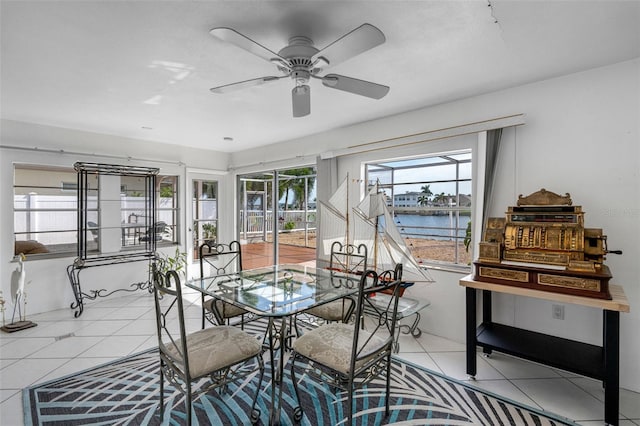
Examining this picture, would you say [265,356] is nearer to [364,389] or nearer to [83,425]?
[364,389]

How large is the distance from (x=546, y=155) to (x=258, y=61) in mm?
2373

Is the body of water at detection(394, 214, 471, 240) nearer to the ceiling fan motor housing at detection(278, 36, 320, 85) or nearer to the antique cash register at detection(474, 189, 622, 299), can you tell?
the antique cash register at detection(474, 189, 622, 299)

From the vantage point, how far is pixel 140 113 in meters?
3.36

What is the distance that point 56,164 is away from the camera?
3902mm

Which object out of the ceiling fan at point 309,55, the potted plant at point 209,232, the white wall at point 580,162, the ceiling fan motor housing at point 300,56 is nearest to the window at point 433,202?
the white wall at point 580,162

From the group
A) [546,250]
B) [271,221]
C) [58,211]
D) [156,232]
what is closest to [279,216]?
[271,221]

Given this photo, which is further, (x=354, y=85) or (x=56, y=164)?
(x=56, y=164)

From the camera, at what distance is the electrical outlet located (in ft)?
7.97

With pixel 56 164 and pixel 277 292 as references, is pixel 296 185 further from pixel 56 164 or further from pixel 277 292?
pixel 56 164

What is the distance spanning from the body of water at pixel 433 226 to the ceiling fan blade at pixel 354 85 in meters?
1.71

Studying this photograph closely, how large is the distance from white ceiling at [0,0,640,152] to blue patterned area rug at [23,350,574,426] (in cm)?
231

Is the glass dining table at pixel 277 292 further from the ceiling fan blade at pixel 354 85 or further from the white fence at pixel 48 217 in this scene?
the white fence at pixel 48 217

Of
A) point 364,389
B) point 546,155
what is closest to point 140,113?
point 364,389

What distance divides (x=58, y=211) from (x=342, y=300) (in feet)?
12.7
